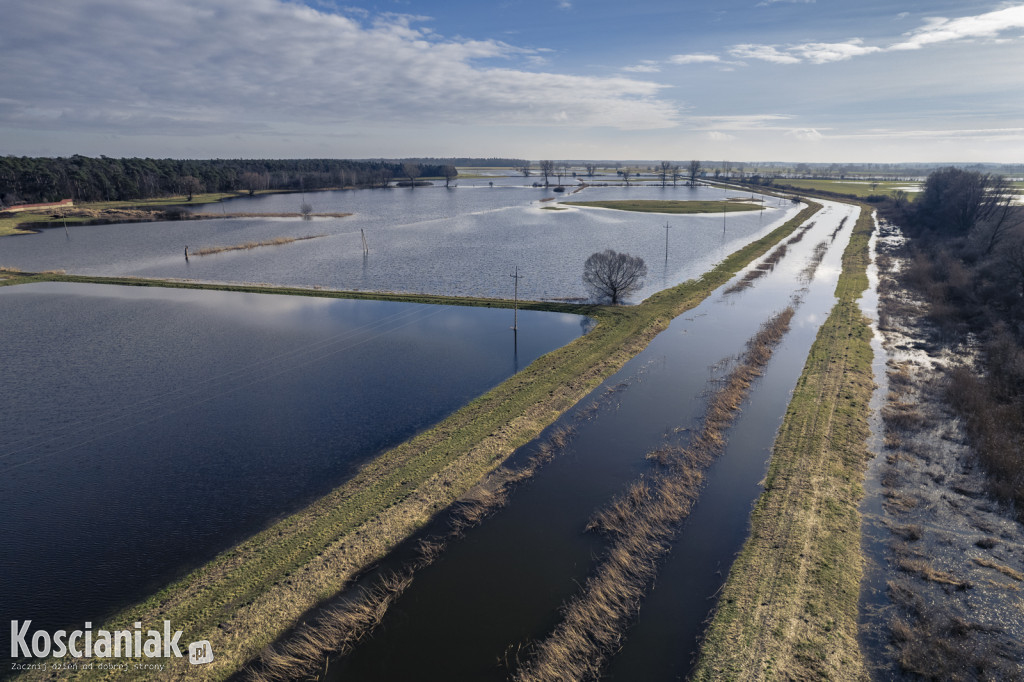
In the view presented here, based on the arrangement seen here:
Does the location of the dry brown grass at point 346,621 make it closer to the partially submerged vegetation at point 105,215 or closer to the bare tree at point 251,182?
the partially submerged vegetation at point 105,215

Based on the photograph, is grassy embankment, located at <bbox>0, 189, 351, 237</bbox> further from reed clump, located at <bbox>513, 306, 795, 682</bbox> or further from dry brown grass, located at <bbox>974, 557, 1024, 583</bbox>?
dry brown grass, located at <bbox>974, 557, 1024, 583</bbox>

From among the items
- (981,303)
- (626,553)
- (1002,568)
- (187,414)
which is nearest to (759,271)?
(981,303)

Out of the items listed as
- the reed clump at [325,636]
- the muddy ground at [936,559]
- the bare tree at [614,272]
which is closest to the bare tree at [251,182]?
the bare tree at [614,272]

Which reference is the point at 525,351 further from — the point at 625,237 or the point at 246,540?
the point at 625,237

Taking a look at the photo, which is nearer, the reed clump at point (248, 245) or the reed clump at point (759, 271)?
the reed clump at point (759, 271)

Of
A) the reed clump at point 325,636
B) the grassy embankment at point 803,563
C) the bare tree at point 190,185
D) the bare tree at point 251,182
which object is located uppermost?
the bare tree at point 251,182

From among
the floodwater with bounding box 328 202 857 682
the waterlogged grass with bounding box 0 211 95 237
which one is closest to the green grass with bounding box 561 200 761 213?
the floodwater with bounding box 328 202 857 682
